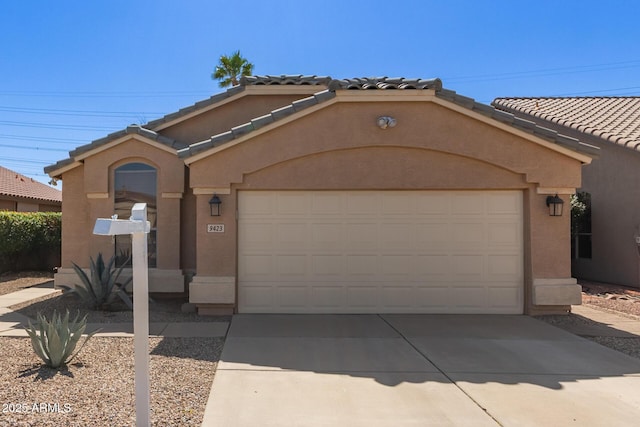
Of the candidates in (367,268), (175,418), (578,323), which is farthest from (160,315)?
(578,323)

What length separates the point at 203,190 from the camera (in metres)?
8.79

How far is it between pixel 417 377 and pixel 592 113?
14.3 m

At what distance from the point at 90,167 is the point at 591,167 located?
1364 cm

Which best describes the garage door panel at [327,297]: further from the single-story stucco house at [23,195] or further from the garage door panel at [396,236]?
the single-story stucco house at [23,195]

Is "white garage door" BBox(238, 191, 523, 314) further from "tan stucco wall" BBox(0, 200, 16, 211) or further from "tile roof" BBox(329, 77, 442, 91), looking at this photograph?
"tan stucco wall" BBox(0, 200, 16, 211)

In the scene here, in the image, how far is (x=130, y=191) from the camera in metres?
10.6

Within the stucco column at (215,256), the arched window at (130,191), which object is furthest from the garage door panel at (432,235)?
the arched window at (130,191)

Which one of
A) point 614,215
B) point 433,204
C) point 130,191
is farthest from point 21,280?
point 614,215

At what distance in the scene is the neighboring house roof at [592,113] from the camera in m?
13.0

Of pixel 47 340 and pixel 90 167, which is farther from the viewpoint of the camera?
pixel 90 167

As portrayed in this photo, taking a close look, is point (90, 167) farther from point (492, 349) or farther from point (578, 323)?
point (578, 323)

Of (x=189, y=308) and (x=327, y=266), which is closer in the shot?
(x=327, y=266)

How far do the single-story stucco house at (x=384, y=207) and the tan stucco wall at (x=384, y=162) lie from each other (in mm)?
19

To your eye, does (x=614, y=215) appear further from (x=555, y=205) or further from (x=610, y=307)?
(x=555, y=205)
